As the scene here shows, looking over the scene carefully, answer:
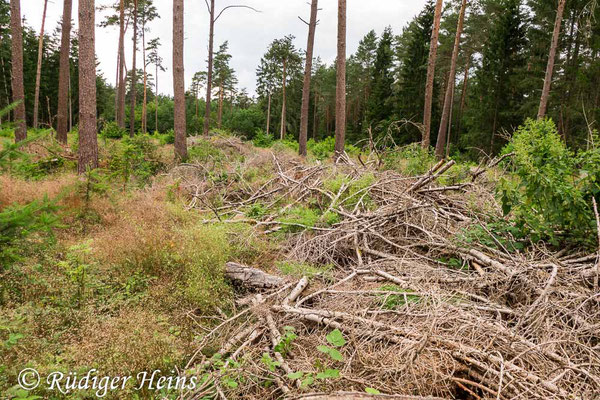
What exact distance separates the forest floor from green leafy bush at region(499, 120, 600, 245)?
24 cm

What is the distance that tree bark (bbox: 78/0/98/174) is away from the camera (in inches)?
290

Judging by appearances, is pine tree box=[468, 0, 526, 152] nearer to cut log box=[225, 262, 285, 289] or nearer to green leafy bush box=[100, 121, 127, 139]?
cut log box=[225, 262, 285, 289]

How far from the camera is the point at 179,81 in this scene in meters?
10.8

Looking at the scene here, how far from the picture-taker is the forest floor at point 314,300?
7.77 ft

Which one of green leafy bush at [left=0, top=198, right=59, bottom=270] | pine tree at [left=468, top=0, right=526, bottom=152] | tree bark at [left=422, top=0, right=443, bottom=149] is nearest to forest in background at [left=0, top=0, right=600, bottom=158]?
pine tree at [left=468, top=0, right=526, bottom=152]

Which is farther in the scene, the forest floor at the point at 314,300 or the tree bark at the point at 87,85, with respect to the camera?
the tree bark at the point at 87,85

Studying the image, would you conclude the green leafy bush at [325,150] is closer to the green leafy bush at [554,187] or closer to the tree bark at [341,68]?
the tree bark at [341,68]

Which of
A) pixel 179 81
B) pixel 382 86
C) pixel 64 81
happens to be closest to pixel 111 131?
pixel 64 81

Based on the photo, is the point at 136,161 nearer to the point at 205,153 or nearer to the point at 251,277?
the point at 205,153

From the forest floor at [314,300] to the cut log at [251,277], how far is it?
18mm

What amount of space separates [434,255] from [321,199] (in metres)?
2.82

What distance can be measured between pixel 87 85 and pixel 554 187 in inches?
355

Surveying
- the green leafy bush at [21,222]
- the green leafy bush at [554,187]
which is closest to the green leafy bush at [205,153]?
the green leafy bush at [21,222]

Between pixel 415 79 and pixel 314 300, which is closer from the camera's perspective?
pixel 314 300
